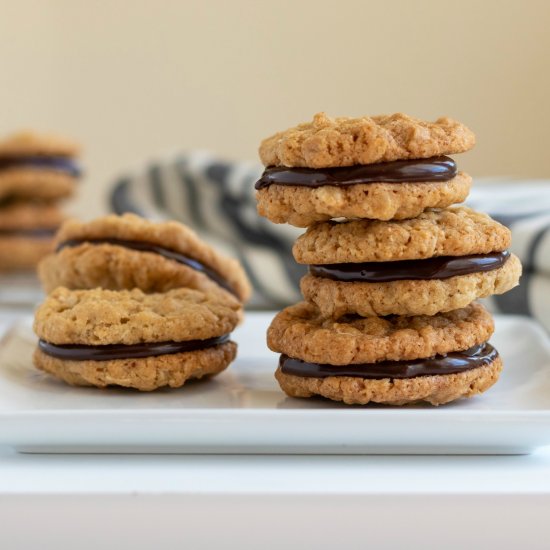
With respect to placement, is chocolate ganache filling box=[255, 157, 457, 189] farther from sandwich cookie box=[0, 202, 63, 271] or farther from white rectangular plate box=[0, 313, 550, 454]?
sandwich cookie box=[0, 202, 63, 271]

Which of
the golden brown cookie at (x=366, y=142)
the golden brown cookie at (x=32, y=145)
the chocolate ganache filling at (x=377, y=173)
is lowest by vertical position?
the golden brown cookie at (x=32, y=145)

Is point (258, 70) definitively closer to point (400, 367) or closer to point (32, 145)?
point (32, 145)

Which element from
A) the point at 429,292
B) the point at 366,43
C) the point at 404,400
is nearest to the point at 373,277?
the point at 429,292

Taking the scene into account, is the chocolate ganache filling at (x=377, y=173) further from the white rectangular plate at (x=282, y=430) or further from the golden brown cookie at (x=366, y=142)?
the white rectangular plate at (x=282, y=430)

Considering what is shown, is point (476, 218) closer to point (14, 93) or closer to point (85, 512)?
point (85, 512)

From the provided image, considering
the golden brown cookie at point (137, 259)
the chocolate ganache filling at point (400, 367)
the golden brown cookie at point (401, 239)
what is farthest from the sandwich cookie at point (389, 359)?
the golden brown cookie at point (137, 259)

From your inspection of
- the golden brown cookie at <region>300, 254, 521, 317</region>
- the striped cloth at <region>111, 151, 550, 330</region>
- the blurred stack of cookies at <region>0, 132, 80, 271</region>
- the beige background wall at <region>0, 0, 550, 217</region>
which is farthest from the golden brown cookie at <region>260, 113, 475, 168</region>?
the beige background wall at <region>0, 0, 550, 217</region>

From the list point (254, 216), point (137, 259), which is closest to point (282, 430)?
point (137, 259)
